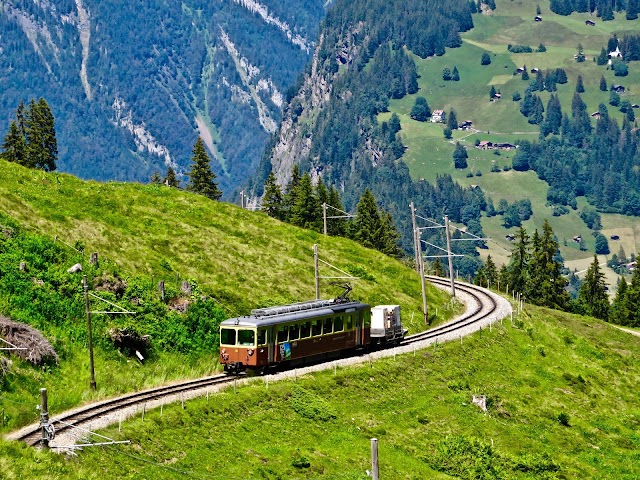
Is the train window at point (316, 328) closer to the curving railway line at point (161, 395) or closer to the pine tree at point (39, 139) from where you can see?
the curving railway line at point (161, 395)

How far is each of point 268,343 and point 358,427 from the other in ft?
25.4

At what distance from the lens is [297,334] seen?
64438 mm

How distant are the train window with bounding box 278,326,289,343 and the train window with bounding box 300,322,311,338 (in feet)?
5.21

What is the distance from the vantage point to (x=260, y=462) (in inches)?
1914

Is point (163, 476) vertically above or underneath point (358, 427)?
above

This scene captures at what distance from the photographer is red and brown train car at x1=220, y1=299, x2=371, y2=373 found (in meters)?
61.2

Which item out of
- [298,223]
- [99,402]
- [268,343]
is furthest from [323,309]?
[298,223]

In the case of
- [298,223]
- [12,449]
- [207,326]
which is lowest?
[298,223]

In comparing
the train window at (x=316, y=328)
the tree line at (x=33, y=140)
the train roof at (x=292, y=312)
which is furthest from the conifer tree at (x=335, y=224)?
the train window at (x=316, y=328)

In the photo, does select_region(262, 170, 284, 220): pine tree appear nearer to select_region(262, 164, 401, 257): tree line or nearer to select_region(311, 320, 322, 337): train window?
select_region(262, 164, 401, 257): tree line

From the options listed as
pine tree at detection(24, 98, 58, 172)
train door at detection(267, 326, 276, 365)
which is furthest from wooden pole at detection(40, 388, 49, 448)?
pine tree at detection(24, 98, 58, 172)

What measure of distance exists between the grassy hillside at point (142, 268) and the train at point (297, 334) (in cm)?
406

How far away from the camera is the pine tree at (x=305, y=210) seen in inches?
5428

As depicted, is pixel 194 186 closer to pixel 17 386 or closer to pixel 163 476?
pixel 17 386
